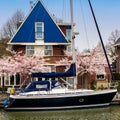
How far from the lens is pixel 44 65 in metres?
51.3

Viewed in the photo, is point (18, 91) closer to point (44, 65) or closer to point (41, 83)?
point (41, 83)

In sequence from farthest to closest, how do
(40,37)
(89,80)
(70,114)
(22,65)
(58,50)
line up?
(89,80)
(58,50)
(40,37)
(22,65)
(70,114)

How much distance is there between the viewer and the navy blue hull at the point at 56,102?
34844mm

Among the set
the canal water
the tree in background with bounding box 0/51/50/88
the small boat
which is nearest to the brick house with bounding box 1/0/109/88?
the tree in background with bounding box 0/51/50/88

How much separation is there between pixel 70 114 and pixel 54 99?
2780 millimetres

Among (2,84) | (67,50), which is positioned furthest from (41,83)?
(67,50)

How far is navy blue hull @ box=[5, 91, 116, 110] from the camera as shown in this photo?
3484cm

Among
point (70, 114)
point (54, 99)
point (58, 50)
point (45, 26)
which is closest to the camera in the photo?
point (70, 114)

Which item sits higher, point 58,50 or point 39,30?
point 39,30

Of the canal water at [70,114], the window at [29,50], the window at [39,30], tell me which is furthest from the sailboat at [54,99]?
the window at [39,30]

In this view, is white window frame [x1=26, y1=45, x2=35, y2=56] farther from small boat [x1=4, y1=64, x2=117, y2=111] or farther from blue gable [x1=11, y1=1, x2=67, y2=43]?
small boat [x1=4, y1=64, x2=117, y2=111]

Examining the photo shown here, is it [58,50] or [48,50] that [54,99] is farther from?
[58,50]

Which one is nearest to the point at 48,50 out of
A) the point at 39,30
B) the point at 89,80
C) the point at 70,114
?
the point at 39,30

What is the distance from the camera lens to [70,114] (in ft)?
107
